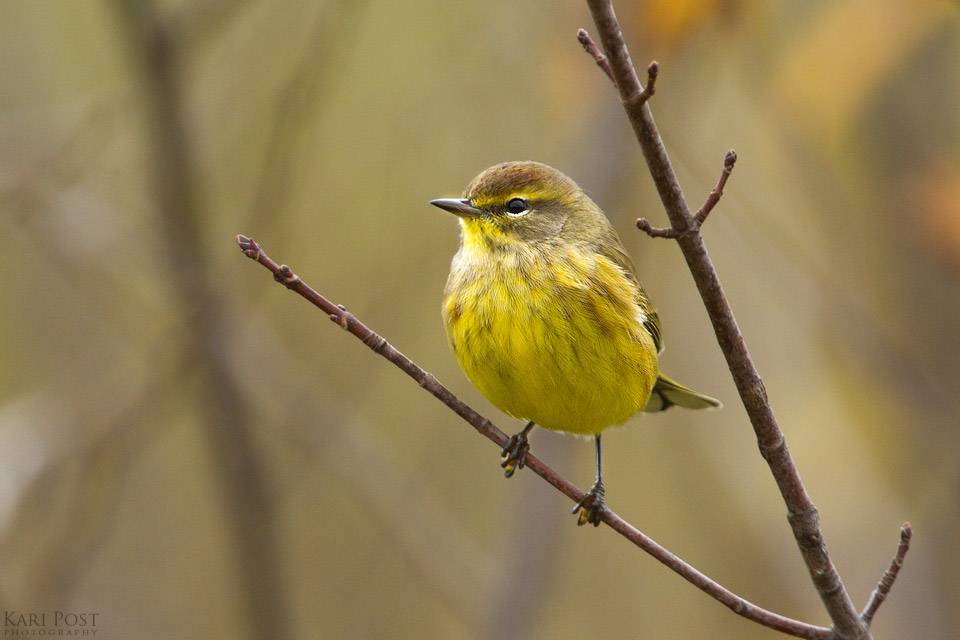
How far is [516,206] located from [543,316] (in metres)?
0.80

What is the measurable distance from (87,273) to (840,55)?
4.12m

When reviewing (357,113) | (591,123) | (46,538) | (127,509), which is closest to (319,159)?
(357,113)

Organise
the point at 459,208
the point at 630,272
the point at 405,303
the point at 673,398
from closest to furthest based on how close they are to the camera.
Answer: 1. the point at 459,208
2. the point at 630,272
3. the point at 673,398
4. the point at 405,303

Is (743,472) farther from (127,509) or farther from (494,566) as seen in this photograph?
(127,509)

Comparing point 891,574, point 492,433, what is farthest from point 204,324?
point 891,574

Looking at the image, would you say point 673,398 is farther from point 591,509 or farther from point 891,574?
point 891,574

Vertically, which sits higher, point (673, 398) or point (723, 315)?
point (673, 398)

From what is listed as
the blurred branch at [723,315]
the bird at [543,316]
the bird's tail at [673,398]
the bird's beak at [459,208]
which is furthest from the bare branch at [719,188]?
the bird's tail at [673,398]

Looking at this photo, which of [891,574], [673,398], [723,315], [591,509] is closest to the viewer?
[723,315]

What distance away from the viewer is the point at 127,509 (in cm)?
680

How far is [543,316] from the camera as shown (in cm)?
405

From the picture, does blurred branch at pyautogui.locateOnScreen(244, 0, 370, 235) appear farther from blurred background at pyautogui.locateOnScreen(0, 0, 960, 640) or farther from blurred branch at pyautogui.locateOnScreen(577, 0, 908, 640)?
blurred branch at pyautogui.locateOnScreen(577, 0, 908, 640)

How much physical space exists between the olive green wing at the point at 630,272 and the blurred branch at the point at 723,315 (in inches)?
55.9

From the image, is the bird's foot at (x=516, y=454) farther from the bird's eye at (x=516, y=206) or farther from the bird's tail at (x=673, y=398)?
the bird's eye at (x=516, y=206)
